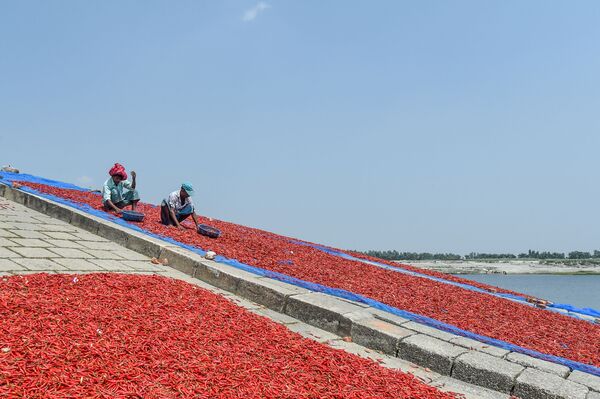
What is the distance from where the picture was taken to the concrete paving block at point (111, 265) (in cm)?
674

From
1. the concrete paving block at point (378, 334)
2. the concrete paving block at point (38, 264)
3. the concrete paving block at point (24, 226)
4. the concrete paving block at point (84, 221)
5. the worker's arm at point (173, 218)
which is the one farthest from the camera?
the worker's arm at point (173, 218)

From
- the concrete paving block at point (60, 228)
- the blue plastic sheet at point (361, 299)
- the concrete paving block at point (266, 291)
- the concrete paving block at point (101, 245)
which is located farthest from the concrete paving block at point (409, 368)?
the concrete paving block at point (60, 228)

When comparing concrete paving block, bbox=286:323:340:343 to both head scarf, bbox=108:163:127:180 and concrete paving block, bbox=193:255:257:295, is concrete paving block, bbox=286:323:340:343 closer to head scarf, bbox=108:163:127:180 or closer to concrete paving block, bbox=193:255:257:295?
concrete paving block, bbox=193:255:257:295

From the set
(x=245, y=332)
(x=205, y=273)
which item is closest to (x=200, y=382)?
(x=245, y=332)

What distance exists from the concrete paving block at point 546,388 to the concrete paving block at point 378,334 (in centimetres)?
130

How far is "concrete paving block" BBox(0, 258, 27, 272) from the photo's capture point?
5.60 m

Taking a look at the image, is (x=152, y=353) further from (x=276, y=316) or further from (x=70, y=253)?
(x=70, y=253)

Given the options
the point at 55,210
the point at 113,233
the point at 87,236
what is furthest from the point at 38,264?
the point at 55,210

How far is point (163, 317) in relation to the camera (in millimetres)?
4594

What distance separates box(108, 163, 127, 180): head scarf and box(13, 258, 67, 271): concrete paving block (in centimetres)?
460

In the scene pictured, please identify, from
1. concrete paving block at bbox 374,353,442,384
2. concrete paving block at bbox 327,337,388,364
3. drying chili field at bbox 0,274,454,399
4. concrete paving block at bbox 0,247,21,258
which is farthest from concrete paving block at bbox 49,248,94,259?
concrete paving block at bbox 374,353,442,384

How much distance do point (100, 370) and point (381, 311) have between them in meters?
4.09

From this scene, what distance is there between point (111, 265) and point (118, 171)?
174 inches

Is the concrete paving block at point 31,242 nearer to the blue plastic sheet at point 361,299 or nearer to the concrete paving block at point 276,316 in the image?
the blue plastic sheet at point 361,299
